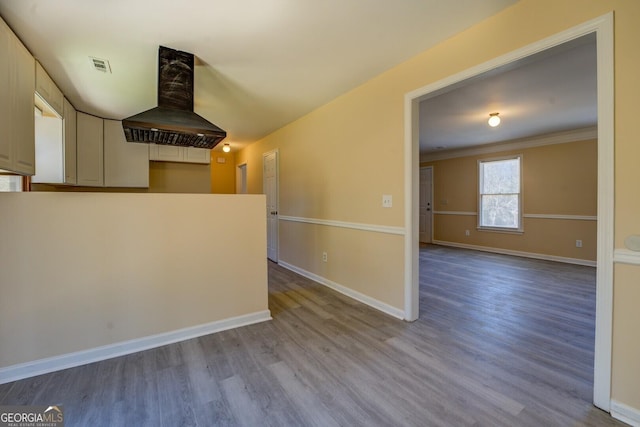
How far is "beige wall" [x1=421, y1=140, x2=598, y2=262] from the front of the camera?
16.5ft

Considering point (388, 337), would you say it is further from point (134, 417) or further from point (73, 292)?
point (73, 292)

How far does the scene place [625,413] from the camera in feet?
4.86

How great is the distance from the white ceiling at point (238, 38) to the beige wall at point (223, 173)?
375cm

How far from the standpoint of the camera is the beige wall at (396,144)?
4.79 ft

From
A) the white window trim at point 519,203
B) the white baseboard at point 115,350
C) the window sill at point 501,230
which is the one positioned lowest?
the white baseboard at point 115,350

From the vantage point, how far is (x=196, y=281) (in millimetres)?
2467

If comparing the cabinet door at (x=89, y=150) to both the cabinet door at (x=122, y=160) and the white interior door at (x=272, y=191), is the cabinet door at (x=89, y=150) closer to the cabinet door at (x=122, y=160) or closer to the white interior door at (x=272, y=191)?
the cabinet door at (x=122, y=160)

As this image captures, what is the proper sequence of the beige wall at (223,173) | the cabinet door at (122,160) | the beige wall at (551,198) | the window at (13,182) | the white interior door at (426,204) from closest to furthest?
the window at (13,182) < the cabinet door at (122,160) < the beige wall at (551,198) < the beige wall at (223,173) < the white interior door at (426,204)

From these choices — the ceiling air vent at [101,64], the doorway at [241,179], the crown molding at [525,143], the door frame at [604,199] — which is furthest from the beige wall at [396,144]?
the crown molding at [525,143]

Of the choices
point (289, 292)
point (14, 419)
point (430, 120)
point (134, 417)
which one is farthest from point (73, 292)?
point (430, 120)

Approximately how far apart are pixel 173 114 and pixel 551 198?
21.4ft

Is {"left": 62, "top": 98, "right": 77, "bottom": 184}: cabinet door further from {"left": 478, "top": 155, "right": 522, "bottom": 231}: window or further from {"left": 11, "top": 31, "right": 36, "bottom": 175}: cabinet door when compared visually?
{"left": 478, "top": 155, "right": 522, "bottom": 231}: window

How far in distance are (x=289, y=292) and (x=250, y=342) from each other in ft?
4.20

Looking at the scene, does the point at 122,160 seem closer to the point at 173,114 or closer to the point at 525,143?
the point at 173,114
